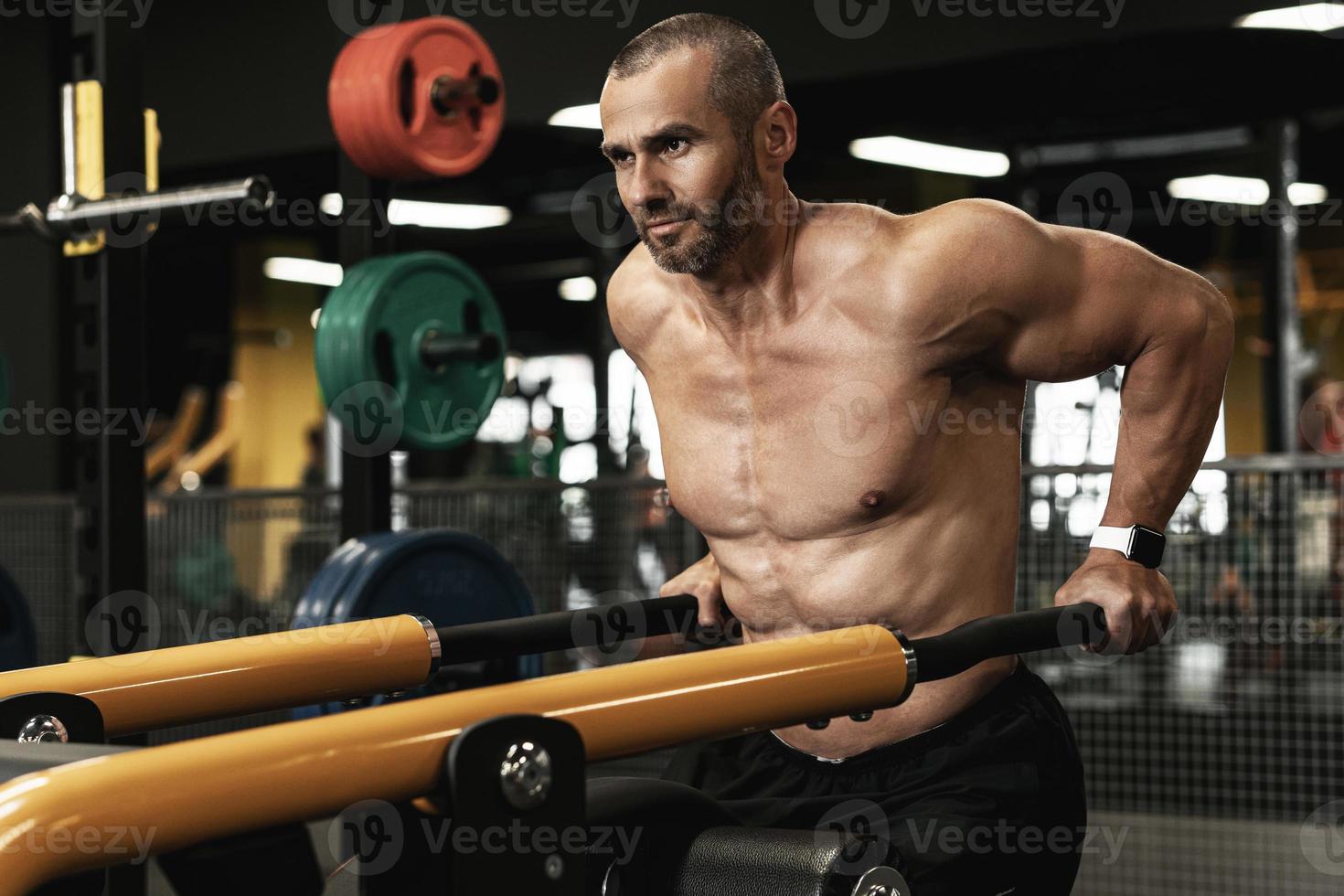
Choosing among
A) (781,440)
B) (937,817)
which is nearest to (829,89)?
(781,440)

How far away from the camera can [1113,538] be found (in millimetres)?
1739

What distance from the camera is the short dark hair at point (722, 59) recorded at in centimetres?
170

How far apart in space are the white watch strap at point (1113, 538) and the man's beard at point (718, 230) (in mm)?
552

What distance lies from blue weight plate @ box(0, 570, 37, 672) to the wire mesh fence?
0.42m

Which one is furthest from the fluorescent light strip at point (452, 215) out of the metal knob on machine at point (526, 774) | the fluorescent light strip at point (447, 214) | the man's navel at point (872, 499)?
the metal knob on machine at point (526, 774)

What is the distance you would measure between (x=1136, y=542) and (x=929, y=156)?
468 centimetres

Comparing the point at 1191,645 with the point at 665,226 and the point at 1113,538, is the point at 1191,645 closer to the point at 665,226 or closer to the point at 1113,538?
the point at 1113,538

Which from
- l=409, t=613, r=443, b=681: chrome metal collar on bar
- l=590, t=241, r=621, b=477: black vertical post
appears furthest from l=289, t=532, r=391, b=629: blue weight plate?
l=590, t=241, r=621, b=477: black vertical post

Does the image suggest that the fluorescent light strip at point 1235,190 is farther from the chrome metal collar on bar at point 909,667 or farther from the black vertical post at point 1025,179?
the chrome metal collar on bar at point 909,667

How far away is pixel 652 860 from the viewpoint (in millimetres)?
1387

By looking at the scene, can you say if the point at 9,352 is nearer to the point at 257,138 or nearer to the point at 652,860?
the point at 257,138

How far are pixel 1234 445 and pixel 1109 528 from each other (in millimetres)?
4367

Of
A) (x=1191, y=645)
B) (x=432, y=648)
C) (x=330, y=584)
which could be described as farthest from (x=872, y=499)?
(x=1191, y=645)

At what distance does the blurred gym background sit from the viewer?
3.61m
